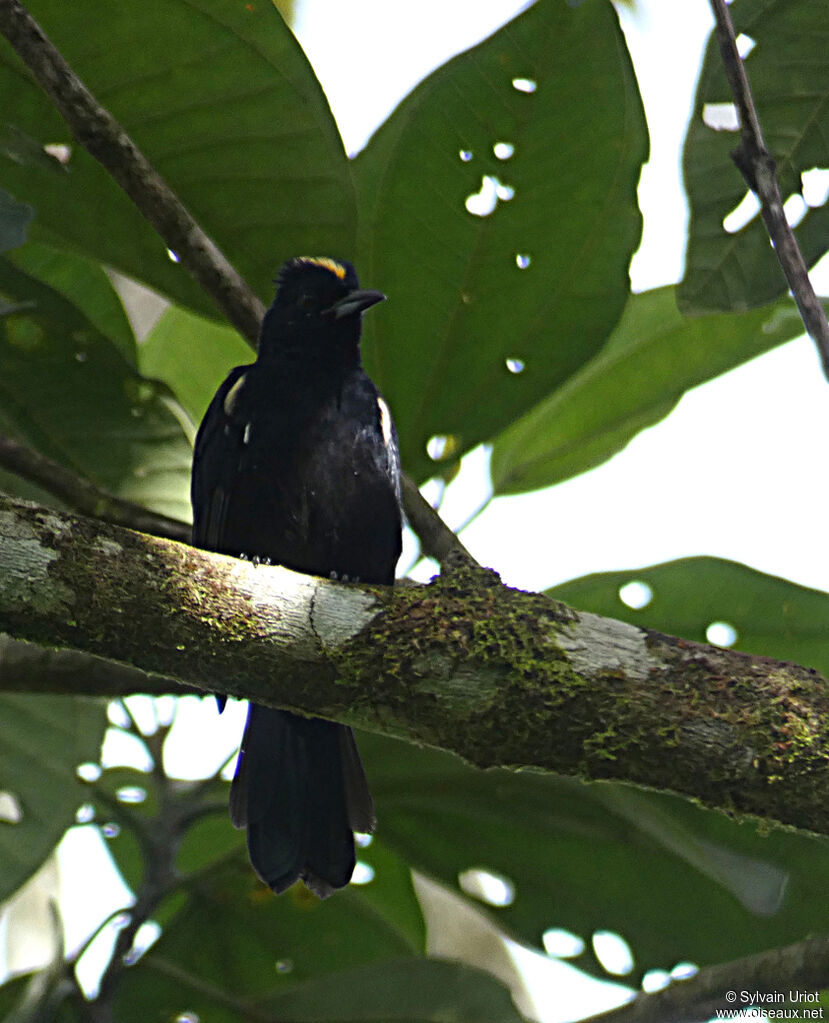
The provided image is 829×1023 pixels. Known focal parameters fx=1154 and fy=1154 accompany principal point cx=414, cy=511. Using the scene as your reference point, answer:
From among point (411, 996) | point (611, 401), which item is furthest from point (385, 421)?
point (411, 996)

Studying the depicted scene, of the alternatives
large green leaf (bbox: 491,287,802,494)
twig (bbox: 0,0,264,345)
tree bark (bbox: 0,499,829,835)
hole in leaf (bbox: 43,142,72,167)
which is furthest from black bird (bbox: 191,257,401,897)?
tree bark (bbox: 0,499,829,835)

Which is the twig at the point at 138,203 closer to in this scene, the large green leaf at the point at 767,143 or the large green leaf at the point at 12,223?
the large green leaf at the point at 12,223

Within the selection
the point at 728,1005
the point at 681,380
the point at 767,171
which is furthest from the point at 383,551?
the point at 767,171

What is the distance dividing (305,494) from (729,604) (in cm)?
109

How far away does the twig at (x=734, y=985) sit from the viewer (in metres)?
2.09

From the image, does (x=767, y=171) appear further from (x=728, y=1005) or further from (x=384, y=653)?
(x=728, y=1005)

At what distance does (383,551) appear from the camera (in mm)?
3113

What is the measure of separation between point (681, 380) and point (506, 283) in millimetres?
613

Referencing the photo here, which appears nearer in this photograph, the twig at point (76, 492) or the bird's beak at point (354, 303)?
the twig at point (76, 492)

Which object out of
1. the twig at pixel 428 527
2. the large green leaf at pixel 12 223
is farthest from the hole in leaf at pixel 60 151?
the twig at pixel 428 527

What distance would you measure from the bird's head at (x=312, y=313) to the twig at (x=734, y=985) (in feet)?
6.01

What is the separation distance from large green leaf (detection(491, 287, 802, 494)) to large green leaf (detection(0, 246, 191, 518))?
0.92 m

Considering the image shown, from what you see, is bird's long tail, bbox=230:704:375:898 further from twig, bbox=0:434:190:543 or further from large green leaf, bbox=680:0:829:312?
large green leaf, bbox=680:0:829:312

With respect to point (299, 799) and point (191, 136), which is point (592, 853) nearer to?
point (299, 799)
